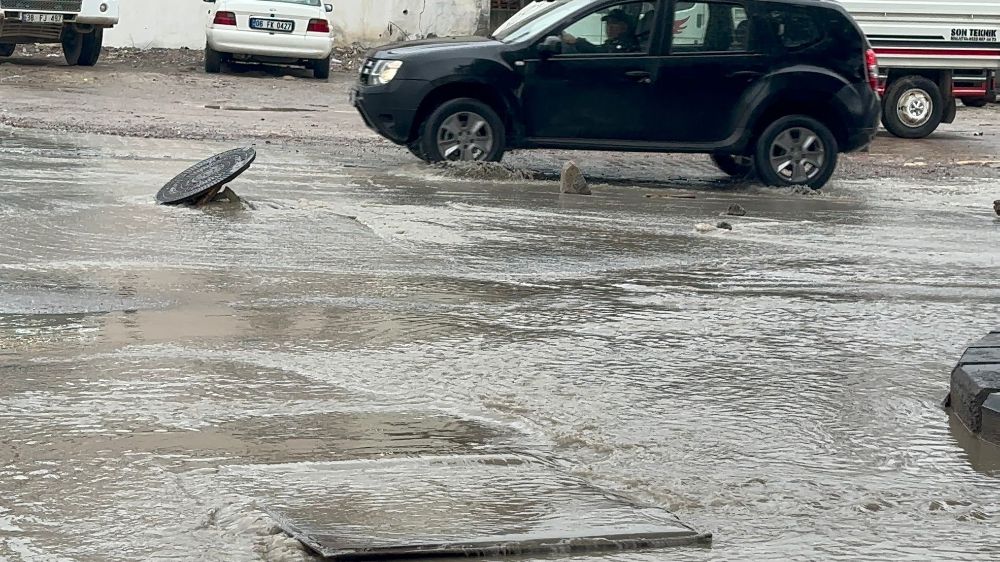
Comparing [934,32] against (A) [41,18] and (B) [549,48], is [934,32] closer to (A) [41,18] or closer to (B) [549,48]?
(B) [549,48]

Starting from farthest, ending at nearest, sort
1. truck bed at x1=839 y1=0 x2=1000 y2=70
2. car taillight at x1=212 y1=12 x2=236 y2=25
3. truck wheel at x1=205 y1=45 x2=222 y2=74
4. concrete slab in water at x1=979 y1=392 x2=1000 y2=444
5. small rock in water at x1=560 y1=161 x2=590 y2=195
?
truck wheel at x1=205 y1=45 x2=222 y2=74
car taillight at x1=212 y1=12 x2=236 y2=25
truck bed at x1=839 y1=0 x2=1000 y2=70
small rock in water at x1=560 y1=161 x2=590 y2=195
concrete slab in water at x1=979 y1=392 x2=1000 y2=444

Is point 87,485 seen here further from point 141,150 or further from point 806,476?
point 141,150

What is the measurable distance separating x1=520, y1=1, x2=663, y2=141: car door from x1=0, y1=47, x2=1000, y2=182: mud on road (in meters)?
1.24

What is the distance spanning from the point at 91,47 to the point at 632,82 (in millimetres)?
13910

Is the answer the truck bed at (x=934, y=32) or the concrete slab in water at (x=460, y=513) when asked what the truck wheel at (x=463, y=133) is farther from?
the concrete slab in water at (x=460, y=513)

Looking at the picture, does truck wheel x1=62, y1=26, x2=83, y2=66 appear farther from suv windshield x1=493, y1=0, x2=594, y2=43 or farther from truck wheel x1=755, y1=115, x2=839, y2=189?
truck wheel x1=755, y1=115, x2=839, y2=189

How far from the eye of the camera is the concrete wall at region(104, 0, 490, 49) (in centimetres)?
2888

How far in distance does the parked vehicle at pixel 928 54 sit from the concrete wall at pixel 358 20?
501 inches

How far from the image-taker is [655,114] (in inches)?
520

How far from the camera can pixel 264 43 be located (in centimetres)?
2425

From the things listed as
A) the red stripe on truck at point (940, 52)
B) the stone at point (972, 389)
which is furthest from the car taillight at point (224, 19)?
the stone at point (972, 389)

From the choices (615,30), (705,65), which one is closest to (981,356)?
(705,65)

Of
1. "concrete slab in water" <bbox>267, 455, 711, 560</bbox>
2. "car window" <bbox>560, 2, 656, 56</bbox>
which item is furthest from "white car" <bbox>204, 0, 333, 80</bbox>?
"concrete slab in water" <bbox>267, 455, 711, 560</bbox>

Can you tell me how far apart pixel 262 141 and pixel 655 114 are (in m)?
4.33
